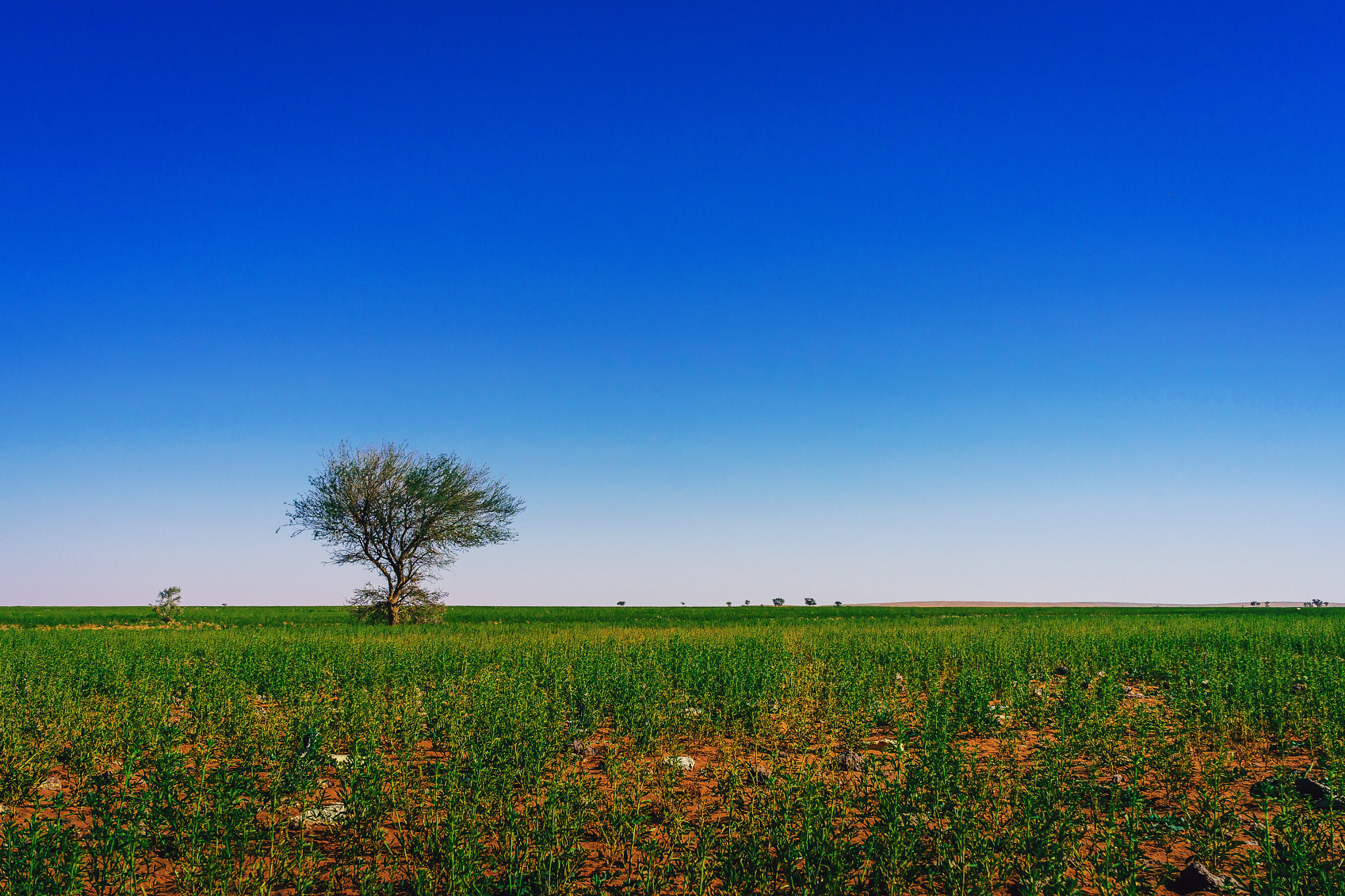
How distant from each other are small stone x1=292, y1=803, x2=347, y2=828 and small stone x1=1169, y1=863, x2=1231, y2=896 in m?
5.57

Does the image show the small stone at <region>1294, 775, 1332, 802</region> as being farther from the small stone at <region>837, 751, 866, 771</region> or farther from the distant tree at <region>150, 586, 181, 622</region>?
the distant tree at <region>150, 586, 181, 622</region>

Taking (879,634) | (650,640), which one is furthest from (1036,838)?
(879,634)

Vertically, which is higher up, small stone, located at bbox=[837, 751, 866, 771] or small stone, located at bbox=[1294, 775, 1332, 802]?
small stone, located at bbox=[837, 751, 866, 771]

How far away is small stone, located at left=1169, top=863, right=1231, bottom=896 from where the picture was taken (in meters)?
4.05

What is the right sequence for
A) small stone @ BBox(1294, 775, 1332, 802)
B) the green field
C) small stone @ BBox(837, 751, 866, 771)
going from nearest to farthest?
the green field < small stone @ BBox(1294, 775, 1332, 802) < small stone @ BBox(837, 751, 866, 771)

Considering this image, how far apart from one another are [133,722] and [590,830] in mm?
5208

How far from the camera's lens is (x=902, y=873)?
3990 millimetres

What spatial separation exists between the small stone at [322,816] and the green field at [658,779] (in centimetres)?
3

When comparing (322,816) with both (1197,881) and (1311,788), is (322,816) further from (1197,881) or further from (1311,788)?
(1311,788)

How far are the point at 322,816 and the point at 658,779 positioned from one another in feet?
8.23

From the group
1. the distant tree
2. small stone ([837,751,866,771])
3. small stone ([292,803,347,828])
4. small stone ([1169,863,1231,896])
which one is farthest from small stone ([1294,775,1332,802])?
the distant tree

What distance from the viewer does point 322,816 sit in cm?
486

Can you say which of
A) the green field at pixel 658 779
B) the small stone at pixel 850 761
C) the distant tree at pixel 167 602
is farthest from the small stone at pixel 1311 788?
the distant tree at pixel 167 602

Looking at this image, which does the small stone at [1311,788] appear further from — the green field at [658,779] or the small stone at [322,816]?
the small stone at [322,816]
